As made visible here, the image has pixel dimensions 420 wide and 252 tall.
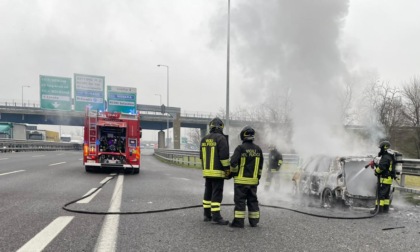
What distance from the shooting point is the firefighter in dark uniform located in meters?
5.94

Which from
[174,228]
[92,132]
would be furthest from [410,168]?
[92,132]

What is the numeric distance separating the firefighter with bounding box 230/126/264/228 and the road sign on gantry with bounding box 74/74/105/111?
28194 millimetres

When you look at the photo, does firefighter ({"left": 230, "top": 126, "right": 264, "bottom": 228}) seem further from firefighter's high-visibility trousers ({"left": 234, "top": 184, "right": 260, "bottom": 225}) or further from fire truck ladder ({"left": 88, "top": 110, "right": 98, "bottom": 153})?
fire truck ladder ({"left": 88, "top": 110, "right": 98, "bottom": 153})

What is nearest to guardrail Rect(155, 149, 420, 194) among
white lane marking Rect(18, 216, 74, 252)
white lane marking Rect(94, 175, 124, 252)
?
white lane marking Rect(94, 175, 124, 252)

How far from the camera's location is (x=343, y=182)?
7.37 metres

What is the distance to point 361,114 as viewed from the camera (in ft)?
53.1

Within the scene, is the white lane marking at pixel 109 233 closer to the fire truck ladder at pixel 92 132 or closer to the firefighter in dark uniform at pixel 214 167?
the firefighter in dark uniform at pixel 214 167

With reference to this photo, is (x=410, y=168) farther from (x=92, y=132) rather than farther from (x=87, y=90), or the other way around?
(x=87, y=90)

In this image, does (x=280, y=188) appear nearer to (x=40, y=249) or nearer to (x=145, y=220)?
(x=145, y=220)

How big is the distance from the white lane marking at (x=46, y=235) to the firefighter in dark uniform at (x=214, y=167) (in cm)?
229

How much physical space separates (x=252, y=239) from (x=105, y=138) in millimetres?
11533

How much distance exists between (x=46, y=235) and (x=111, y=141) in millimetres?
10776

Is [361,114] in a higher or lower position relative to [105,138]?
higher

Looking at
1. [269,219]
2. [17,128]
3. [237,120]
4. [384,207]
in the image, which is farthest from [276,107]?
[17,128]
